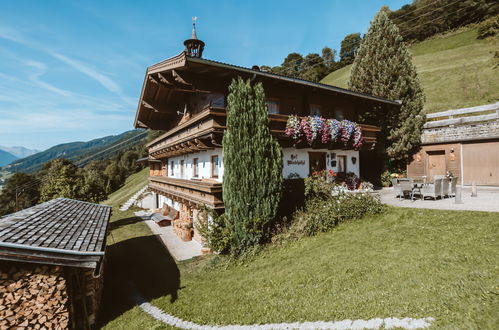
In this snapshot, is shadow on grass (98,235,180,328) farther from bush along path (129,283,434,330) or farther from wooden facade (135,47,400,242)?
wooden facade (135,47,400,242)

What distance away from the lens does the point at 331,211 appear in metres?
11.2

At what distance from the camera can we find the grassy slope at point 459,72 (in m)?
29.0

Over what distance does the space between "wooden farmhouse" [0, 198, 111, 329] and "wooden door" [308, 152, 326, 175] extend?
36.4ft

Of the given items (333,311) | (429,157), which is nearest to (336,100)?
(429,157)

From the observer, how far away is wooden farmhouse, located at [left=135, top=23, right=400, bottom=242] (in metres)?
11.7

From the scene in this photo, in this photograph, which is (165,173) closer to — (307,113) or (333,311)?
(307,113)

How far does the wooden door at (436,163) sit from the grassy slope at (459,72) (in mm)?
11773

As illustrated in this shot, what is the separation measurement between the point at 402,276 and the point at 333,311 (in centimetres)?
203

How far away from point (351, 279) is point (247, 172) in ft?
17.5

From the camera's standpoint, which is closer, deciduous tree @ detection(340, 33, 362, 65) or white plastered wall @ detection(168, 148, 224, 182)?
white plastered wall @ detection(168, 148, 224, 182)

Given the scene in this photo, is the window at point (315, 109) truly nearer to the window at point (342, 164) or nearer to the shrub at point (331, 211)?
the window at point (342, 164)

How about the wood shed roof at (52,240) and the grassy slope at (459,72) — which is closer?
the wood shed roof at (52,240)

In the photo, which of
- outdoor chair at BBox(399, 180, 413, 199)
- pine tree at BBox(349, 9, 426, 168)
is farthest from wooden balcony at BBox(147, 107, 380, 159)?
pine tree at BBox(349, 9, 426, 168)

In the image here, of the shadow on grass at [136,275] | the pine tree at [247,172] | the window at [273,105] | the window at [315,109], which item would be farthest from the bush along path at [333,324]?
the window at [315,109]
